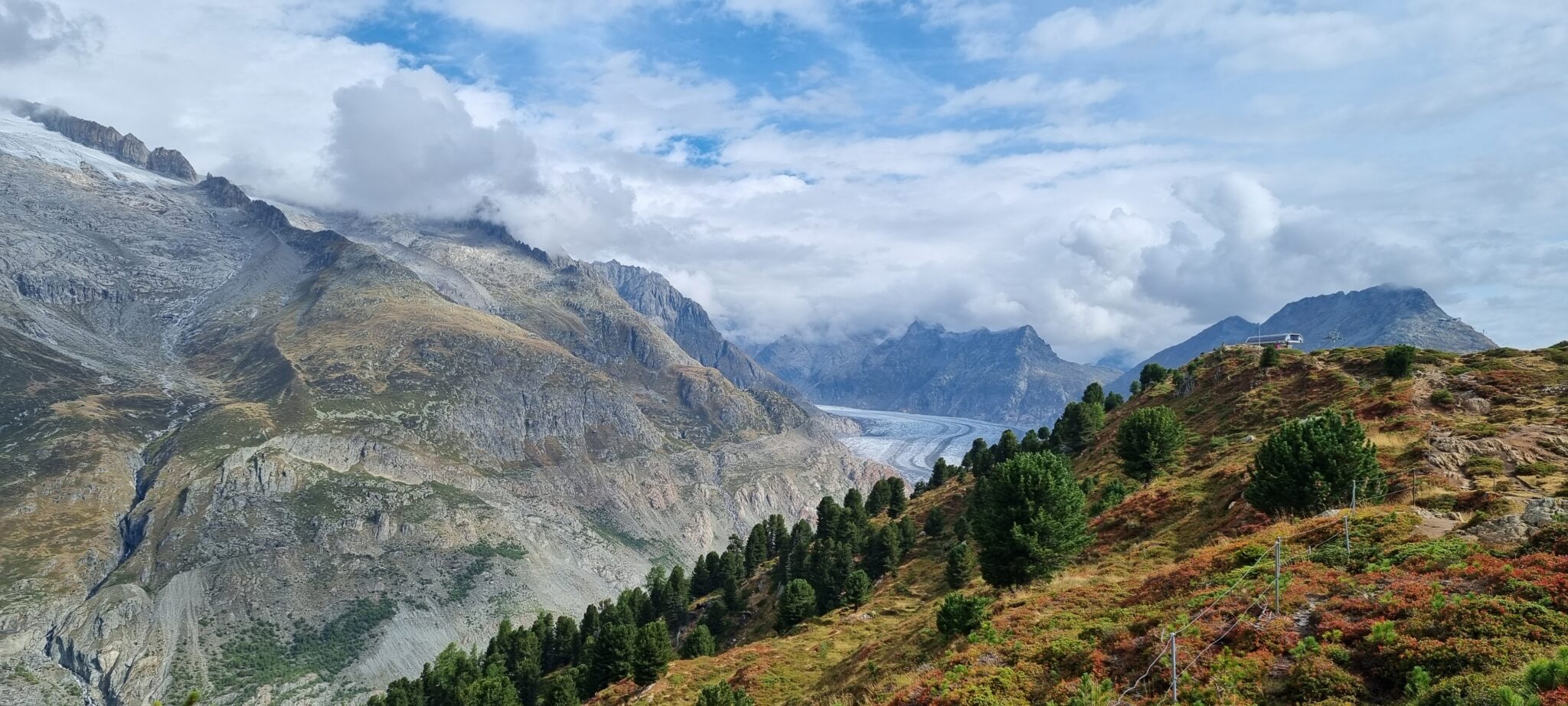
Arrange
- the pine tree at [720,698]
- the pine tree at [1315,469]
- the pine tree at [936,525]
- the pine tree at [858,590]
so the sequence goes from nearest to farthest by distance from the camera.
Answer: the pine tree at [720,698]
the pine tree at [1315,469]
the pine tree at [858,590]
the pine tree at [936,525]

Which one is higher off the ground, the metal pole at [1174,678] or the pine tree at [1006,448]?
the pine tree at [1006,448]

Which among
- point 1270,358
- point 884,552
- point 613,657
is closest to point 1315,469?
point 1270,358

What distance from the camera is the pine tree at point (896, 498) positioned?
478ft

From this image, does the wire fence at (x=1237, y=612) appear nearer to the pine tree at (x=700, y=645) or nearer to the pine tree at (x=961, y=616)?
the pine tree at (x=961, y=616)

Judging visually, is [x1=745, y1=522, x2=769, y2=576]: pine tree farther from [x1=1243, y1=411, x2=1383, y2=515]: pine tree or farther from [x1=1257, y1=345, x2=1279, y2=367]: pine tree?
[x1=1243, y1=411, x2=1383, y2=515]: pine tree

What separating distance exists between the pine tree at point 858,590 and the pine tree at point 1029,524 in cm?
3494

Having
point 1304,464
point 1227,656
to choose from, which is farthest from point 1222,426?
point 1227,656

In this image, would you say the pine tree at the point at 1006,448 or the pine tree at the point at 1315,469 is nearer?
→ the pine tree at the point at 1315,469

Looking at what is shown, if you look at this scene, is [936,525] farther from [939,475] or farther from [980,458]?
[939,475]

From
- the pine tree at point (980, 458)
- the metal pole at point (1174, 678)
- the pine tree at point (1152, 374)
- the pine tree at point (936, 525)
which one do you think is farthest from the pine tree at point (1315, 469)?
the pine tree at point (1152, 374)

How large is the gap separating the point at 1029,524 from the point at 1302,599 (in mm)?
25390

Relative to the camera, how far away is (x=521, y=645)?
139m

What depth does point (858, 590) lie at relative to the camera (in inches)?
3465

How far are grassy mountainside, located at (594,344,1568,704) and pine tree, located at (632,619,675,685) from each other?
6.27 m
